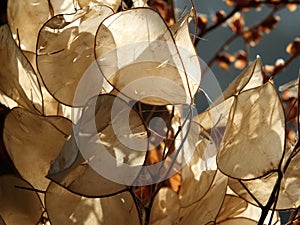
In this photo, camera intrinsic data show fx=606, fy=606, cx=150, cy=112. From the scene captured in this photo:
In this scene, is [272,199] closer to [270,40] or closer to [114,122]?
[114,122]

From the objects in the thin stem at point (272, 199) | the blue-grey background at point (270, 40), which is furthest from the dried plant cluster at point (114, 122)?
the blue-grey background at point (270, 40)

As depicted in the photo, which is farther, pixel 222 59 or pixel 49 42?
pixel 222 59

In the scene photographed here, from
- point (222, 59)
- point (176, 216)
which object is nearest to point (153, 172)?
point (176, 216)

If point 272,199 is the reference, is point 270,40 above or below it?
below

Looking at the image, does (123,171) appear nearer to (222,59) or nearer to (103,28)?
(103,28)

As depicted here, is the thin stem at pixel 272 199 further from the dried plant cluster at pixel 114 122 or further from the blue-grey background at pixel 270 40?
the blue-grey background at pixel 270 40

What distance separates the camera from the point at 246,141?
0.22 metres

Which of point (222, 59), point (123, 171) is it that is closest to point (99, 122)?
point (123, 171)

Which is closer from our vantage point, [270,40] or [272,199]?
[272,199]

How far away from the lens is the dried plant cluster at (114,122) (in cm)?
20

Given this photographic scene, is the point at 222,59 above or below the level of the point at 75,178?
below

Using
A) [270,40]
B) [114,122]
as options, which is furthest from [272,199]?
[270,40]

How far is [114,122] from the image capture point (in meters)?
0.20

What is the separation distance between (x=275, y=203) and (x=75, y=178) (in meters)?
0.07
